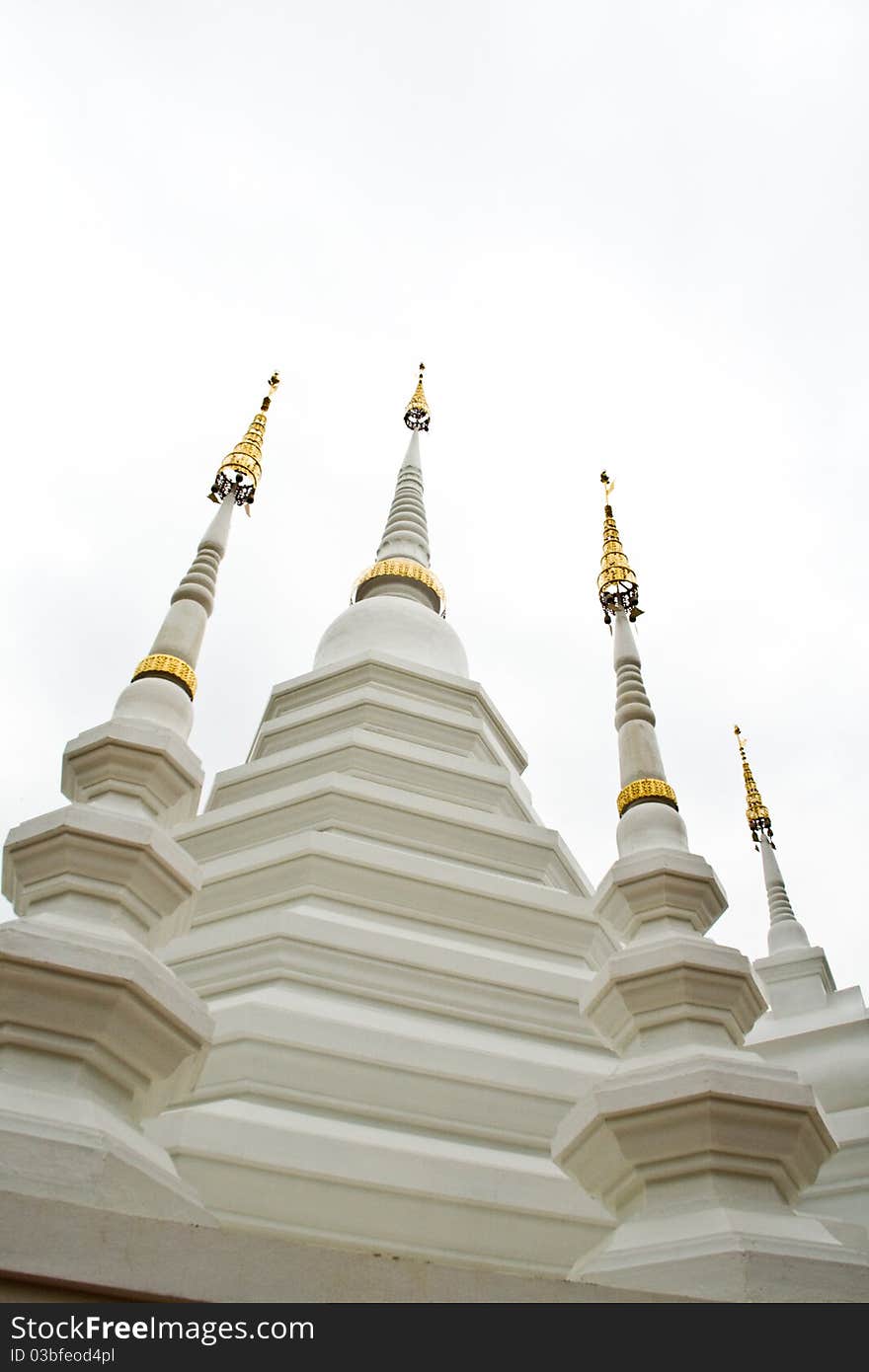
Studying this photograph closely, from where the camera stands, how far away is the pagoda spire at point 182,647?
616 cm

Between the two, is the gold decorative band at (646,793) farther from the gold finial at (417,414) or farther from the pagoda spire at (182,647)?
the gold finial at (417,414)

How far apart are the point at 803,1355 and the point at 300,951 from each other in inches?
211

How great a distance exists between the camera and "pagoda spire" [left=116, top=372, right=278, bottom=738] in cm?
616

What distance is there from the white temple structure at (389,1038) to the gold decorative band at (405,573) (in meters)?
3.87

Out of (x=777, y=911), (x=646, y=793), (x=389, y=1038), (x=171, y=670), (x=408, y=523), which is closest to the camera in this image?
(x=171, y=670)

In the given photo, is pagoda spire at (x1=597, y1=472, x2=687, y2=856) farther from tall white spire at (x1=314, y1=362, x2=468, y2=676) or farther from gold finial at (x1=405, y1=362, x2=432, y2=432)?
gold finial at (x1=405, y1=362, x2=432, y2=432)

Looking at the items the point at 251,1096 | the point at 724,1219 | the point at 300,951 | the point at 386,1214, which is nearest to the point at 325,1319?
the point at 724,1219

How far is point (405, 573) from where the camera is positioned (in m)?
15.8

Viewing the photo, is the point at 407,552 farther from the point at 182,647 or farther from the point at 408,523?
the point at 182,647

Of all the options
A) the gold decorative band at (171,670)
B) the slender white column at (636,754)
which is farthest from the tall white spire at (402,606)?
the gold decorative band at (171,670)

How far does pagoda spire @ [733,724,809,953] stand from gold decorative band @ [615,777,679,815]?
6.87 metres

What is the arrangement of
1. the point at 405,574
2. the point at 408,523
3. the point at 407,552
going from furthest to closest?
the point at 408,523, the point at 407,552, the point at 405,574

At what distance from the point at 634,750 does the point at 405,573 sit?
9397 mm

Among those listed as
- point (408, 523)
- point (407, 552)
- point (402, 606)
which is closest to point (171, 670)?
point (402, 606)
